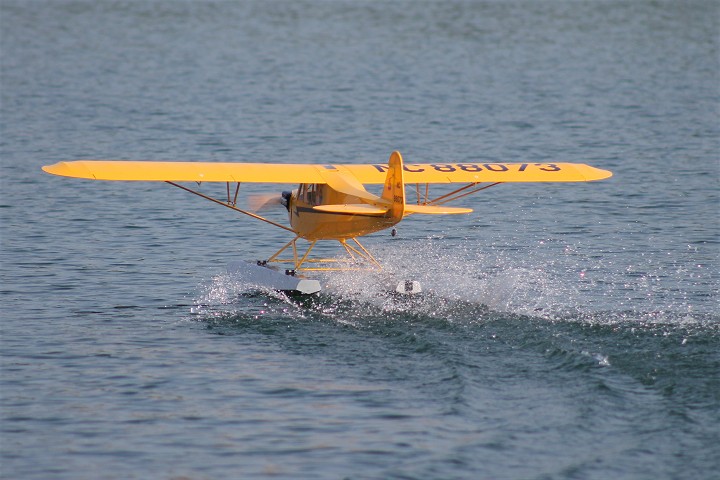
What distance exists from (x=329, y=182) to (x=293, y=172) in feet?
2.72

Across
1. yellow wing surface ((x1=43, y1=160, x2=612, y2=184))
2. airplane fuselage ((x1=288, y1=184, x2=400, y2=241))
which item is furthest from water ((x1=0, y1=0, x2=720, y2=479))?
yellow wing surface ((x1=43, y1=160, x2=612, y2=184))

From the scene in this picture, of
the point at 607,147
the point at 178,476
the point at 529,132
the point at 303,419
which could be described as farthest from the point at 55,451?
the point at 529,132

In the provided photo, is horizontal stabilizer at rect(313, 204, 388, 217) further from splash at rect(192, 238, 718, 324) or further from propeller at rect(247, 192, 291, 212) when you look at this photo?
propeller at rect(247, 192, 291, 212)

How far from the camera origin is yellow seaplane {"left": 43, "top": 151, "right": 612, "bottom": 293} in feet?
56.2

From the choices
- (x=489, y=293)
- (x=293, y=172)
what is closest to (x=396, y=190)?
(x=489, y=293)

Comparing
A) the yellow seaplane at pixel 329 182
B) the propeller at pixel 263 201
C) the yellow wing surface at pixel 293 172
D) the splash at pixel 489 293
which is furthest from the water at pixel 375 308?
the yellow wing surface at pixel 293 172

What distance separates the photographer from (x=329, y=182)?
1853 cm

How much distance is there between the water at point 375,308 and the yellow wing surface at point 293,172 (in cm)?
180

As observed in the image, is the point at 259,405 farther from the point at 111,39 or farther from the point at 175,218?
the point at 111,39

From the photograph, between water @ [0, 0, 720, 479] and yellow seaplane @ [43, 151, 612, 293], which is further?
yellow seaplane @ [43, 151, 612, 293]

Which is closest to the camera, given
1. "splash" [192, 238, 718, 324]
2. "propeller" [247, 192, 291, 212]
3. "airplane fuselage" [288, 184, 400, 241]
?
"splash" [192, 238, 718, 324]

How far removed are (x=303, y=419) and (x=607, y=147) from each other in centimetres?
2515

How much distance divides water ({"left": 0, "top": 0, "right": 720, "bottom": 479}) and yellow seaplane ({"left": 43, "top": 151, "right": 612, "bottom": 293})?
0.76 meters

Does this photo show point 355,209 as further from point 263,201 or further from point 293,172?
point 263,201
